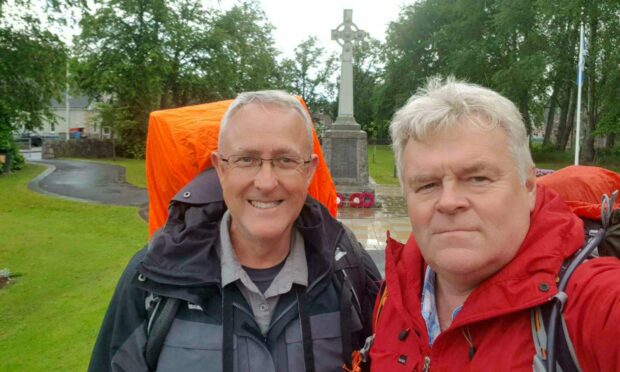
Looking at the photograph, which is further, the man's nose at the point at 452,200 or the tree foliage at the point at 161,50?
the tree foliage at the point at 161,50

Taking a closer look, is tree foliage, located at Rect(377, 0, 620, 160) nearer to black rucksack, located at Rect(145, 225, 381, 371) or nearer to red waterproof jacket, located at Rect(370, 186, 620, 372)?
black rucksack, located at Rect(145, 225, 381, 371)

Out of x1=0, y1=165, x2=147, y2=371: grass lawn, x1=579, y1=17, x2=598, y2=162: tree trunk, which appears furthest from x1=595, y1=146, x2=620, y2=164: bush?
x1=0, y1=165, x2=147, y2=371: grass lawn

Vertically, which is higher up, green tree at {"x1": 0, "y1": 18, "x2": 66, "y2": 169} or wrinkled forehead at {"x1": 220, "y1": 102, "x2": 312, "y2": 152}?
green tree at {"x1": 0, "y1": 18, "x2": 66, "y2": 169}

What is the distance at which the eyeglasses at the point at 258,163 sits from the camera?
2.01 meters

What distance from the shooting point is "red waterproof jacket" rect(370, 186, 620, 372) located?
1.29 meters

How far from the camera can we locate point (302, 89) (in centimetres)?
5866

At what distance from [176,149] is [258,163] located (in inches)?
21.7

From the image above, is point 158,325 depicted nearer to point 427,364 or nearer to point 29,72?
point 427,364

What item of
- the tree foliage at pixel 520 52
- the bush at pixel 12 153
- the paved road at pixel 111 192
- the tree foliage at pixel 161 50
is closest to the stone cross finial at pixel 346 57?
the paved road at pixel 111 192

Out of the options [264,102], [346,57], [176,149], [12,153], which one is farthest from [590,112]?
[264,102]

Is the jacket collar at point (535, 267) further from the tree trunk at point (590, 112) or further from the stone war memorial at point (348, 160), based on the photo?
the tree trunk at point (590, 112)

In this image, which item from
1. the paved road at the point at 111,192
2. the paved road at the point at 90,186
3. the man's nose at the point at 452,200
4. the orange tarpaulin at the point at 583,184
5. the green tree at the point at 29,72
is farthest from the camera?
the paved road at the point at 90,186

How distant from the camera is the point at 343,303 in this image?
6.86 ft

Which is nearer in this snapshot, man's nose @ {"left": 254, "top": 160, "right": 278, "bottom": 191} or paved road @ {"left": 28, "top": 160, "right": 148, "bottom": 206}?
man's nose @ {"left": 254, "top": 160, "right": 278, "bottom": 191}
